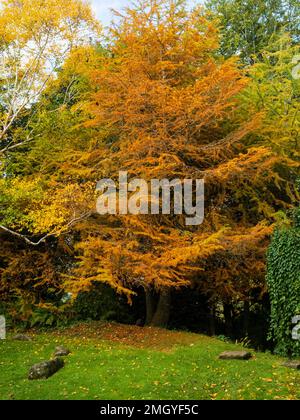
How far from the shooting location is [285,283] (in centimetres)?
1045

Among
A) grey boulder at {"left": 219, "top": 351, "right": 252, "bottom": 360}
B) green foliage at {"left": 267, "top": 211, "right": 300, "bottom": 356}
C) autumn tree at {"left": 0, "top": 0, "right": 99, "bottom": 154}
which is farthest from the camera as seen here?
autumn tree at {"left": 0, "top": 0, "right": 99, "bottom": 154}

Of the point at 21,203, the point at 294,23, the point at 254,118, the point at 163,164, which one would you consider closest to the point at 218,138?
the point at 254,118

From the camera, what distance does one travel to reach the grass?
712cm

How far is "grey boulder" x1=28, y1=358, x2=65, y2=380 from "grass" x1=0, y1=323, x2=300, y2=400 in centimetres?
14

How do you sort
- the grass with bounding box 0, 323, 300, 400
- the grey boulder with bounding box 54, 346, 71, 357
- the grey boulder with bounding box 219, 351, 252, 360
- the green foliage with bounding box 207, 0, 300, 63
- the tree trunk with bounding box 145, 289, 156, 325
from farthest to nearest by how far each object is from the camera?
the green foliage with bounding box 207, 0, 300, 63, the tree trunk with bounding box 145, 289, 156, 325, the grey boulder with bounding box 54, 346, 71, 357, the grey boulder with bounding box 219, 351, 252, 360, the grass with bounding box 0, 323, 300, 400

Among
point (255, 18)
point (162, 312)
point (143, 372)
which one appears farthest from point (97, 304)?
point (255, 18)

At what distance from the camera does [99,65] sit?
1246cm

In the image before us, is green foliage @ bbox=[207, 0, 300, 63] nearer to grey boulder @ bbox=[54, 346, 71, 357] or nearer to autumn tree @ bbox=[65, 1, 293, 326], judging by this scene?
autumn tree @ bbox=[65, 1, 293, 326]

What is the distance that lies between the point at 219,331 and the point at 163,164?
8061mm

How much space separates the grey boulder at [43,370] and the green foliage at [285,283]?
537 cm

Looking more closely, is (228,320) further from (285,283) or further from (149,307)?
(285,283)

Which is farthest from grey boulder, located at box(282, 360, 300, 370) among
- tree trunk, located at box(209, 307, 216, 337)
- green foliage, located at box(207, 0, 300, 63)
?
green foliage, located at box(207, 0, 300, 63)

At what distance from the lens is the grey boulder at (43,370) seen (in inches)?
310

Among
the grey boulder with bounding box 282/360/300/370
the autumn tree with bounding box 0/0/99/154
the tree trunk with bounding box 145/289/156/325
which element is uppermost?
the autumn tree with bounding box 0/0/99/154
